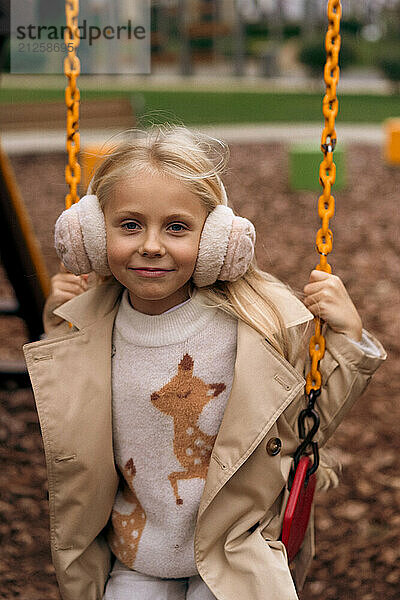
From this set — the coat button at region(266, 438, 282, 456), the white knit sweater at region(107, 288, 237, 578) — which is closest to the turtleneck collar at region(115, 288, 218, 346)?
the white knit sweater at region(107, 288, 237, 578)

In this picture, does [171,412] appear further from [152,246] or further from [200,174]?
[200,174]

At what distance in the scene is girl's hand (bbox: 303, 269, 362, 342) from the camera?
2.34m

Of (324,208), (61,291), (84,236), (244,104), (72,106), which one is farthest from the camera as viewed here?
(244,104)

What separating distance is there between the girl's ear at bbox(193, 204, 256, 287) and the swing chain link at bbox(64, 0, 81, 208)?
52 centimetres

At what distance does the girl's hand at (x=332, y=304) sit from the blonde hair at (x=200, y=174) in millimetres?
118

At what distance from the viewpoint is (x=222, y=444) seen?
7.08 feet

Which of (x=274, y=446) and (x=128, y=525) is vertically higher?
(x=274, y=446)

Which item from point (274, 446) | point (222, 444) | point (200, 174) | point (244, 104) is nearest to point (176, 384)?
point (222, 444)

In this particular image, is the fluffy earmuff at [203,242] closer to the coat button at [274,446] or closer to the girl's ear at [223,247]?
the girl's ear at [223,247]

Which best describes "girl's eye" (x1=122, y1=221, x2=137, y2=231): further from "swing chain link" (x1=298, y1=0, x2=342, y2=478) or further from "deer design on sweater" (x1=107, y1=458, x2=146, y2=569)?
"deer design on sweater" (x1=107, y1=458, x2=146, y2=569)

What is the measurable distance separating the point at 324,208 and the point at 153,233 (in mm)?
536

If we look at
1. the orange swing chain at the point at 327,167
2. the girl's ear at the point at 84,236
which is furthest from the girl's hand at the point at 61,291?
the orange swing chain at the point at 327,167

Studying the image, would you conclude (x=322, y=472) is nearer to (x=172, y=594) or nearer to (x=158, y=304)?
(x=172, y=594)

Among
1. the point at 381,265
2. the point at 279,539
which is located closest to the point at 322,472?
the point at 279,539
